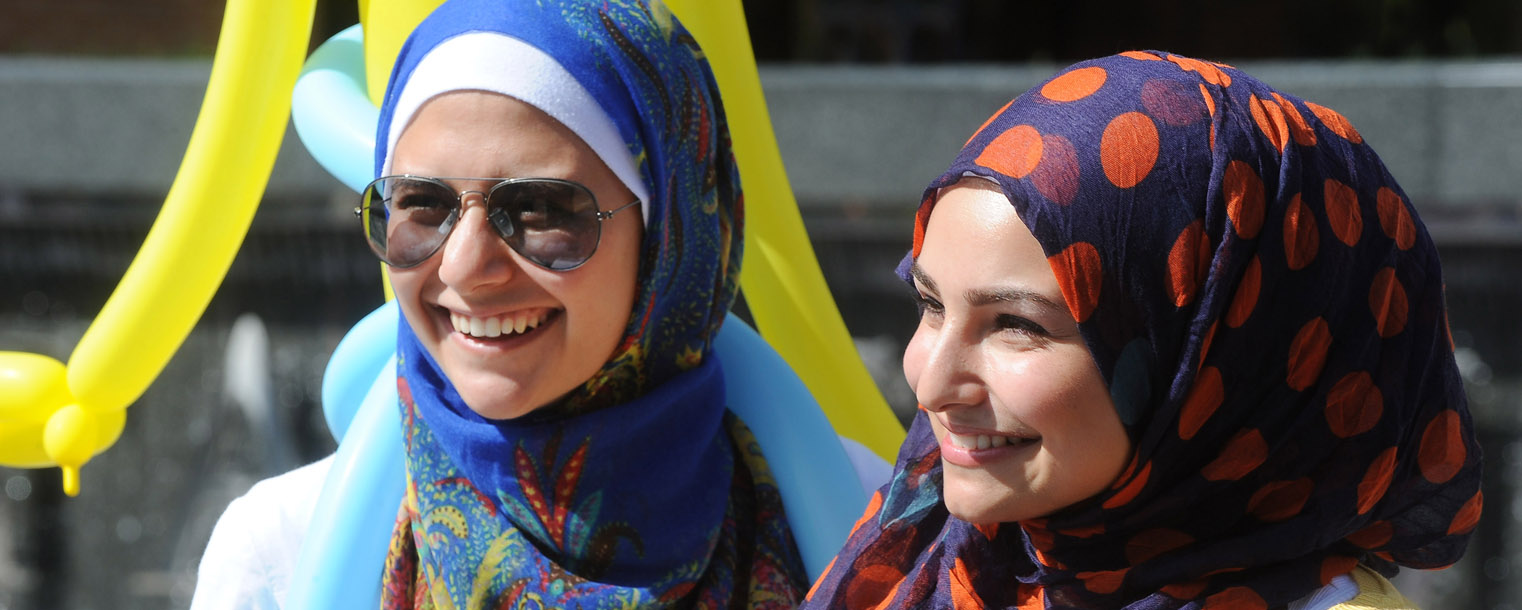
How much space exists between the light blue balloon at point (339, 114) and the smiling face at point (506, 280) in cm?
41

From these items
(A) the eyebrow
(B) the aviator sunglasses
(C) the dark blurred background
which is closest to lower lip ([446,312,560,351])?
(B) the aviator sunglasses

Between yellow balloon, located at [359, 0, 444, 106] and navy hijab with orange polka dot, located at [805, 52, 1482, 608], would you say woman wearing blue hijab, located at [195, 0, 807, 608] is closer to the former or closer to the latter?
yellow balloon, located at [359, 0, 444, 106]

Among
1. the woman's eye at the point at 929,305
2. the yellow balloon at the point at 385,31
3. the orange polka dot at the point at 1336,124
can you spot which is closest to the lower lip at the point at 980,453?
the woman's eye at the point at 929,305

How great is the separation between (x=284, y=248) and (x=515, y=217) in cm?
363

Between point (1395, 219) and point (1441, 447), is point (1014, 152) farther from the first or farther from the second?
point (1441, 447)

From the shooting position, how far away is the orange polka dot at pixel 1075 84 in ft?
4.52

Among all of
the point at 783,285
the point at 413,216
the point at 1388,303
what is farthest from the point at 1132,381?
the point at 783,285

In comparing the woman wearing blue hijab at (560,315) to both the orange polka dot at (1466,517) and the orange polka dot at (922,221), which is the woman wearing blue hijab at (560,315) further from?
the orange polka dot at (1466,517)

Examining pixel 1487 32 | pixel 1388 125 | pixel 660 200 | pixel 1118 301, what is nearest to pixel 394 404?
pixel 660 200

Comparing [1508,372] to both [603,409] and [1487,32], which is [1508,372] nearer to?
[1487,32]

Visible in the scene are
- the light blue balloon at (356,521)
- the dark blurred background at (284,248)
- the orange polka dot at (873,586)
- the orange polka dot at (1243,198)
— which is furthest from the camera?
the dark blurred background at (284,248)

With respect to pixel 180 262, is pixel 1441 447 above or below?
below

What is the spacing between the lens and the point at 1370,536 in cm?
143

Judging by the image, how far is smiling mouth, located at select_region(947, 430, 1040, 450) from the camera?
1.38m
